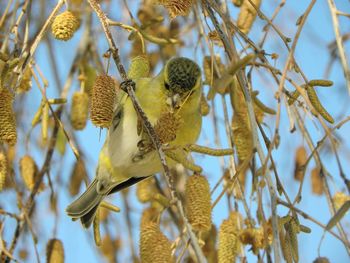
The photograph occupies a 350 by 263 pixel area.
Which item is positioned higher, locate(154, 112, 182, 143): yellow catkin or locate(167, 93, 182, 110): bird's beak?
locate(167, 93, 182, 110): bird's beak

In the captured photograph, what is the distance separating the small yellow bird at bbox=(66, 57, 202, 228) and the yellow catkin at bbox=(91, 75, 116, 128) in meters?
0.15

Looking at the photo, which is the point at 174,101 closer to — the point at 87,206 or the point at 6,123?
the point at 6,123

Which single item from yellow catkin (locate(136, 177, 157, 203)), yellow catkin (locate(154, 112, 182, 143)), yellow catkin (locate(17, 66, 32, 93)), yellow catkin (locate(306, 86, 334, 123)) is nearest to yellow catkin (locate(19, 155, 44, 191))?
yellow catkin (locate(17, 66, 32, 93))

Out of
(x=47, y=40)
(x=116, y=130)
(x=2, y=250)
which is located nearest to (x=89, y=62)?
(x=47, y=40)

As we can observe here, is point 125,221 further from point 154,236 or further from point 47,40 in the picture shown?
point 154,236

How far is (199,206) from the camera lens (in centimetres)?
152

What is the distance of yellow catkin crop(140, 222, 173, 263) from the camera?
1531 millimetres

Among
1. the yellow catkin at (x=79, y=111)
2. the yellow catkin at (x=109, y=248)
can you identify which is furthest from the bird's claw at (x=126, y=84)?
the yellow catkin at (x=109, y=248)

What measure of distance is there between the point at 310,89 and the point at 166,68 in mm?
584

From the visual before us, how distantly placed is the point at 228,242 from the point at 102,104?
538 mm

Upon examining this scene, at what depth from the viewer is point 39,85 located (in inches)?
76.2

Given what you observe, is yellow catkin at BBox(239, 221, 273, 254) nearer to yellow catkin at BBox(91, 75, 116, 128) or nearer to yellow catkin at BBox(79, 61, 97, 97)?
yellow catkin at BBox(91, 75, 116, 128)

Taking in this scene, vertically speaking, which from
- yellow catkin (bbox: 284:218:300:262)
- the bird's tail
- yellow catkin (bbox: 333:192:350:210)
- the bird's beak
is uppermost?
the bird's beak

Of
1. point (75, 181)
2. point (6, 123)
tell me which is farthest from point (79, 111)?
point (6, 123)
